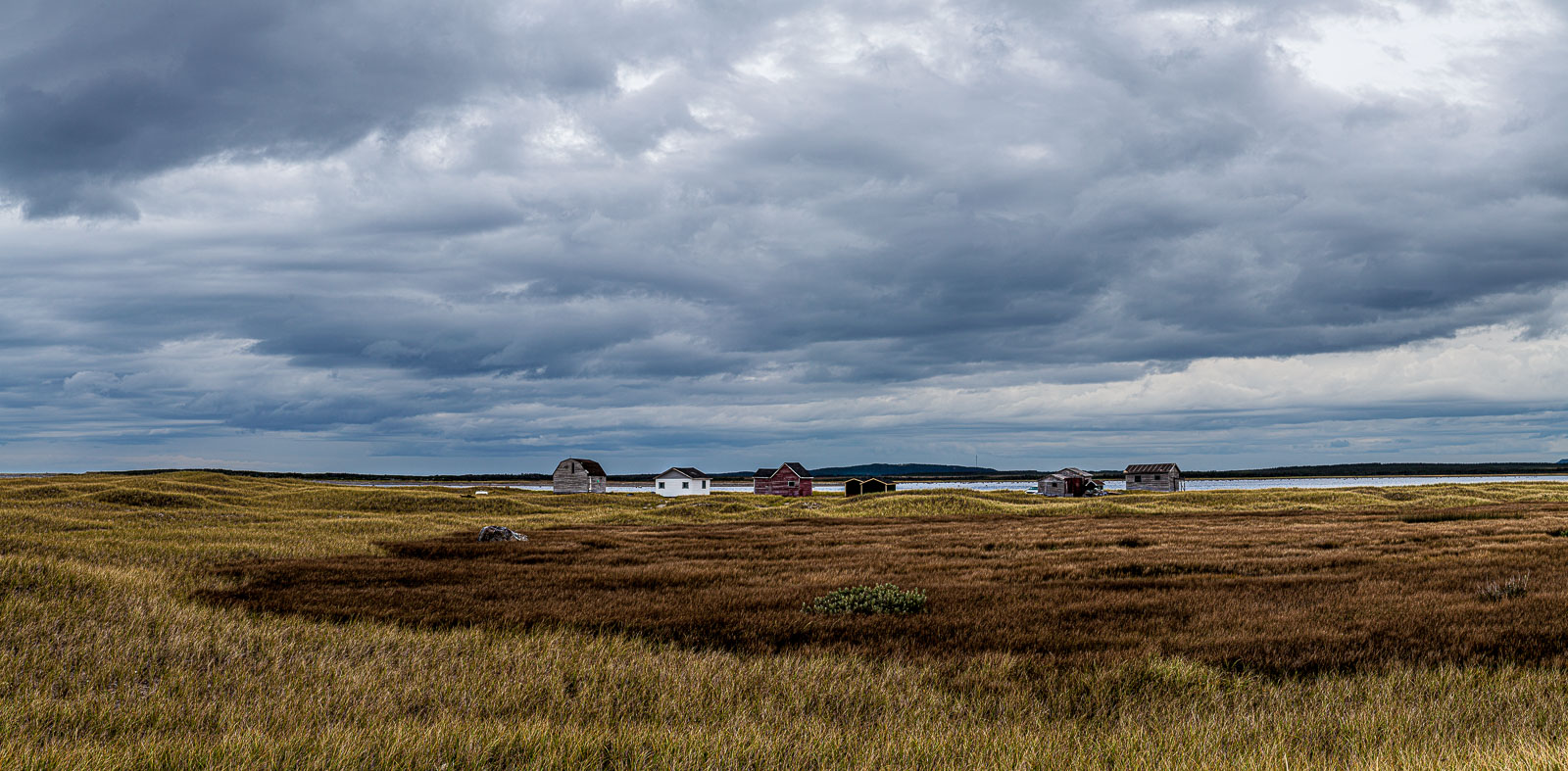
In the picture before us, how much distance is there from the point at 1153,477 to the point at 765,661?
12475 centimetres

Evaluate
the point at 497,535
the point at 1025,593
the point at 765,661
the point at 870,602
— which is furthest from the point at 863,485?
the point at 765,661

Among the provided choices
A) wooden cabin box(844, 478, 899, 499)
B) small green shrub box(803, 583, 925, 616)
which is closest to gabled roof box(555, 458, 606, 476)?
wooden cabin box(844, 478, 899, 499)

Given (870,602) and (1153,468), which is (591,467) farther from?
(870,602)

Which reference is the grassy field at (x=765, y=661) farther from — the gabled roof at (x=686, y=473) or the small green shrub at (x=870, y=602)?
the gabled roof at (x=686, y=473)

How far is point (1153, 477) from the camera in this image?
122500 millimetres

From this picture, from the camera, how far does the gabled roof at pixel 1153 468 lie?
120375 mm

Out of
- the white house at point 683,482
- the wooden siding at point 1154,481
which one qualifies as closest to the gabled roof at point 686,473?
the white house at point 683,482

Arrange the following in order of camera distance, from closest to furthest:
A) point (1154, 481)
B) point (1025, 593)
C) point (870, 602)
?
1. point (870, 602)
2. point (1025, 593)
3. point (1154, 481)

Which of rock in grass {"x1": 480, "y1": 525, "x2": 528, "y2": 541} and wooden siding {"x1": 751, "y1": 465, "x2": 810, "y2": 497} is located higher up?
rock in grass {"x1": 480, "y1": 525, "x2": 528, "y2": 541}

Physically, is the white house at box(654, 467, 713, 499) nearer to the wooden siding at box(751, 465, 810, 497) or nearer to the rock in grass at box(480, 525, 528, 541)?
the wooden siding at box(751, 465, 810, 497)

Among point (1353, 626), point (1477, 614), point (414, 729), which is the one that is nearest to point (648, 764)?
point (414, 729)

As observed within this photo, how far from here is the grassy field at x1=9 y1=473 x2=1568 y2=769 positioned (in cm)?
655

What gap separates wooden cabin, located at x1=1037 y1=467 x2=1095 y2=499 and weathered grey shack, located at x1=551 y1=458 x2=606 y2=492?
226ft

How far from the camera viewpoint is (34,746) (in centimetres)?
627
